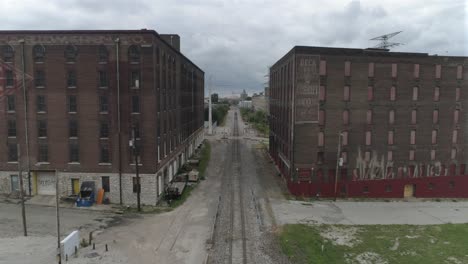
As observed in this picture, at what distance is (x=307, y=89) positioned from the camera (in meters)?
41.2

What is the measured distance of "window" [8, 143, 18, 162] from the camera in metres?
38.1

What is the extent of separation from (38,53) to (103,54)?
23.2 ft

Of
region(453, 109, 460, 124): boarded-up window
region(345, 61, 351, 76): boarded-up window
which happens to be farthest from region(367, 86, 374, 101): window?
region(453, 109, 460, 124): boarded-up window

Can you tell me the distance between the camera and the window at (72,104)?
121ft

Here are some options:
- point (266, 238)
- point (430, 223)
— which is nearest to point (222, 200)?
point (266, 238)

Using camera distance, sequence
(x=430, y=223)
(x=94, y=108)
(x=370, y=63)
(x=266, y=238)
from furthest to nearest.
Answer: (x=370, y=63), (x=94, y=108), (x=430, y=223), (x=266, y=238)

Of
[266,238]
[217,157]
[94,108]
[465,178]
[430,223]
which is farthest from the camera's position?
[217,157]

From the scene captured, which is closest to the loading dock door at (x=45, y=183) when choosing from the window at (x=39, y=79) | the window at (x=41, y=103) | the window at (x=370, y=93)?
the window at (x=41, y=103)

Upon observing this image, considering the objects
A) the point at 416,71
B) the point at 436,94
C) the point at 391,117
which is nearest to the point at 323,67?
the point at 391,117

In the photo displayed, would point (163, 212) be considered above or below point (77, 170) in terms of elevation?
below

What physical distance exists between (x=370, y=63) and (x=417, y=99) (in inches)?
324

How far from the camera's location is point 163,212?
3438 cm

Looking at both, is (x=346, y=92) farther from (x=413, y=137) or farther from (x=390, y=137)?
(x=413, y=137)

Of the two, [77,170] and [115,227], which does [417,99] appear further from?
[77,170]
